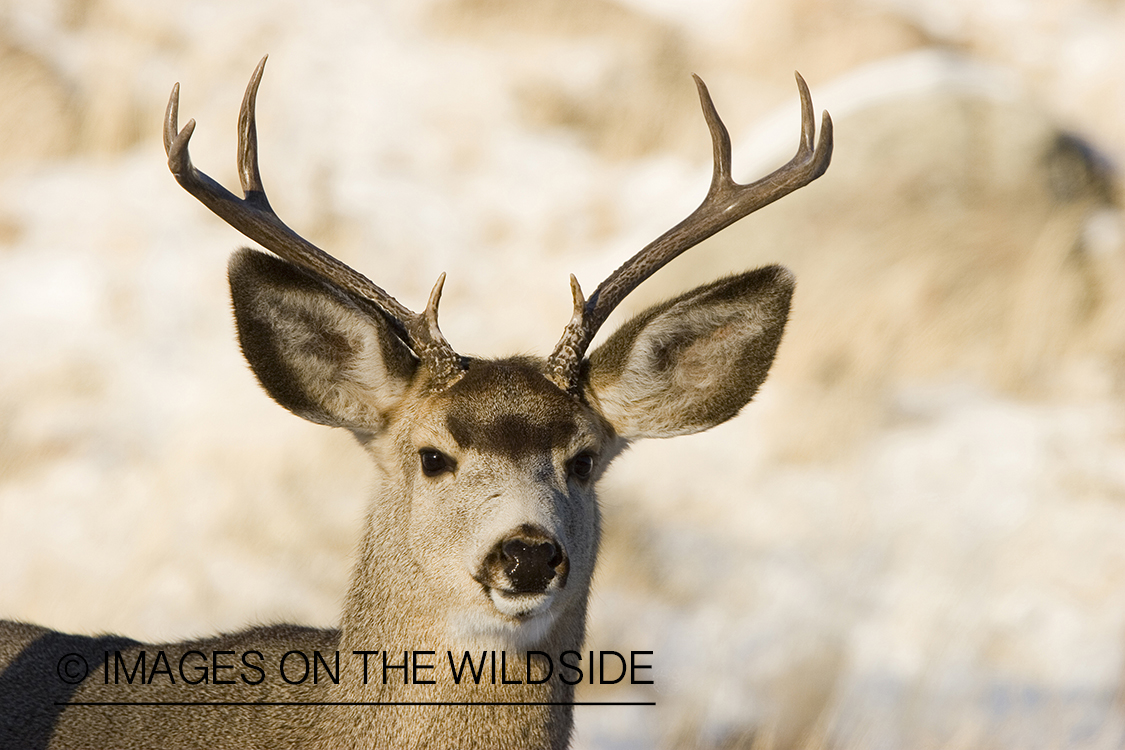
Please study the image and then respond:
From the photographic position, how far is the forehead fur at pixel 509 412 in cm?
344

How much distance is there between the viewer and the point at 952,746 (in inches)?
294

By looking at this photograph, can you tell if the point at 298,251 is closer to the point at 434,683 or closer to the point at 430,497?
the point at 430,497

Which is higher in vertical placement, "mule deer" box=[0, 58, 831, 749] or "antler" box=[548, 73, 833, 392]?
"antler" box=[548, 73, 833, 392]

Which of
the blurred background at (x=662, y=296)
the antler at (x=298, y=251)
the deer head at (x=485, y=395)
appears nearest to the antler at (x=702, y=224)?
the deer head at (x=485, y=395)

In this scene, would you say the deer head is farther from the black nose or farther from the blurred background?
the blurred background

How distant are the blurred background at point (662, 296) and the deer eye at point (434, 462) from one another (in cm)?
415

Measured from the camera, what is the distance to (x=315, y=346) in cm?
374

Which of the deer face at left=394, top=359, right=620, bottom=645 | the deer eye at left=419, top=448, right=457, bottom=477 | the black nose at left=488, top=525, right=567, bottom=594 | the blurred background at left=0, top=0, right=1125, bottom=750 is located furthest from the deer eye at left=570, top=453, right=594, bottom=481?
the blurred background at left=0, top=0, right=1125, bottom=750

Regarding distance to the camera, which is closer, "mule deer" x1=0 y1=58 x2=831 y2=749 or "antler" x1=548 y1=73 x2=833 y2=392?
"mule deer" x1=0 y1=58 x2=831 y2=749

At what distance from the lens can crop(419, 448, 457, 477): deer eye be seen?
138 inches

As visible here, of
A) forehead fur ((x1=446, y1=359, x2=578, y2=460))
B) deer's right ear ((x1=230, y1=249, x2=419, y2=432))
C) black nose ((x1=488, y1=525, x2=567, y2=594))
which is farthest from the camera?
deer's right ear ((x1=230, y1=249, x2=419, y2=432))

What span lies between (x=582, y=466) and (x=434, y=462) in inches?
17.1

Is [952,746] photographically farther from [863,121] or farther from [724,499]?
[863,121]

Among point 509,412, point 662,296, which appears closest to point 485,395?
point 509,412
